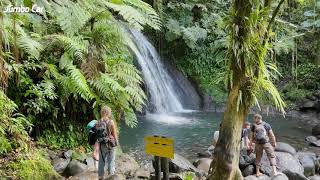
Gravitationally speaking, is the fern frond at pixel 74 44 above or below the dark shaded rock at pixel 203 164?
above

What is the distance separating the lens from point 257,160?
685 cm

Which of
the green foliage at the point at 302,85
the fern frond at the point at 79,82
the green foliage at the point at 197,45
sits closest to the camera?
the fern frond at the point at 79,82

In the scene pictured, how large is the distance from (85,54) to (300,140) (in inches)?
282

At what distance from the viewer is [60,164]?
6.04 meters

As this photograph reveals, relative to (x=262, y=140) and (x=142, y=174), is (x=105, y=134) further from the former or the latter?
(x=262, y=140)

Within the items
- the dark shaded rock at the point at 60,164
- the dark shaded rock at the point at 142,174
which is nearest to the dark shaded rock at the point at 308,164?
the dark shaded rock at the point at 142,174

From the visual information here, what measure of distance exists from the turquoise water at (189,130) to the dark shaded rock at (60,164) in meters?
3.05

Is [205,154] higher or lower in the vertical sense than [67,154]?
lower

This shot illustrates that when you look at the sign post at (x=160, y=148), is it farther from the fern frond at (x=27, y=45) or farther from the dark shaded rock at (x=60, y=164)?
the fern frond at (x=27, y=45)

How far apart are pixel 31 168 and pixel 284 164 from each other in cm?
487

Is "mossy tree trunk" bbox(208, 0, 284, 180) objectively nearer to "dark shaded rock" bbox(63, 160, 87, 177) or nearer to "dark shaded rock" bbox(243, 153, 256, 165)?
"dark shaded rock" bbox(63, 160, 87, 177)

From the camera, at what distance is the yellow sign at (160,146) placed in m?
4.27

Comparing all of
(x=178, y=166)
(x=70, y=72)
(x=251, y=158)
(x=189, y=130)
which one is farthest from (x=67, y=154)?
(x=189, y=130)

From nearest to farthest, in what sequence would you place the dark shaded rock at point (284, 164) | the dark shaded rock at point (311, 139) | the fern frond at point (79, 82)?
the fern frond at point (79, 82)
the dark shaded rock at point (284, 164)
the dark shaded rock at point (311, 139)
